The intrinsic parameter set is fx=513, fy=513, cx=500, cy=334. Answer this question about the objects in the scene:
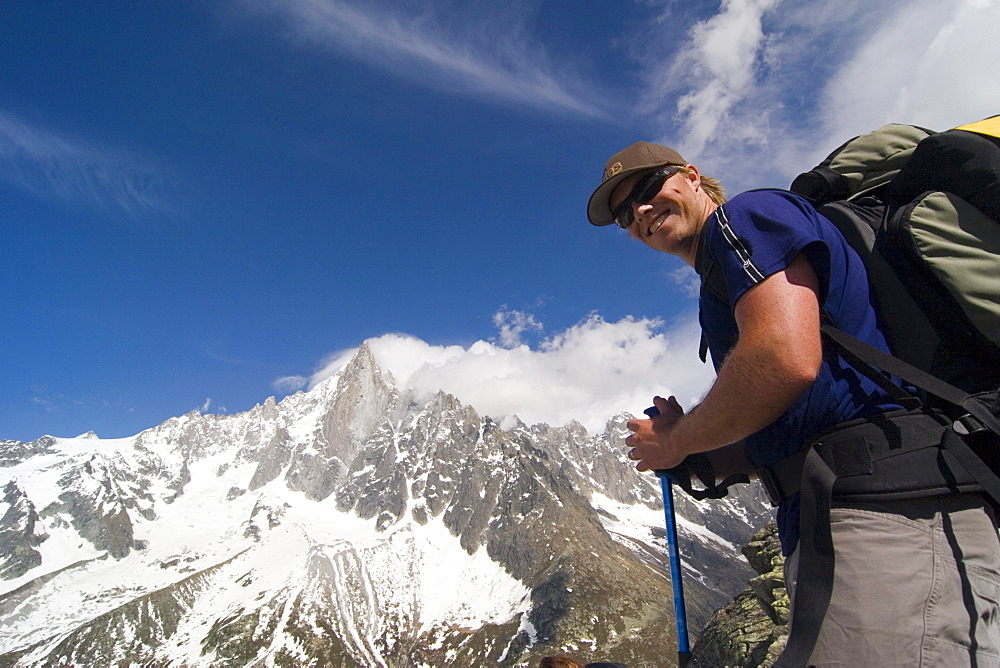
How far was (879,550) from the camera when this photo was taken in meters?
2.78

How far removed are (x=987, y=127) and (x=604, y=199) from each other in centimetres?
251

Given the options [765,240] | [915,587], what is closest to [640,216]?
[765,240]

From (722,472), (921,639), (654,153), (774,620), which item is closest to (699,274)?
(654,153)

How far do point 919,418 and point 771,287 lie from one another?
1.05m

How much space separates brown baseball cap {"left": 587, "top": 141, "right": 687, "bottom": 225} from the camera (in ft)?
13.8

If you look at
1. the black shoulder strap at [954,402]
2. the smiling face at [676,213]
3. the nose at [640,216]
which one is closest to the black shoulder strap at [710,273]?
the smiling face at [676,213]

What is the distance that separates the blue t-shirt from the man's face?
715mm

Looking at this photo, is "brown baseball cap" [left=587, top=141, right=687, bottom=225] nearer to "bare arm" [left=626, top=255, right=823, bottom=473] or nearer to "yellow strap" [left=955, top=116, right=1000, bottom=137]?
"bare arm" [left=626, top=255, right=823, bottom=473]

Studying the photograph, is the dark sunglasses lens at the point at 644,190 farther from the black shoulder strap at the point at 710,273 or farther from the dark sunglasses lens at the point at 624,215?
the black shoulder strap at the point at 710,273

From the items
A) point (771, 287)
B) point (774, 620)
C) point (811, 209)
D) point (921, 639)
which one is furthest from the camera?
point (774, 620)

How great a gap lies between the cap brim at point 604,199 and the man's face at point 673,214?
4.4 inches

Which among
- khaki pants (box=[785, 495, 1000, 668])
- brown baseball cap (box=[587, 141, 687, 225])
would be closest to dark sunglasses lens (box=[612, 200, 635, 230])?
brown baseball cap (box=[587, 141, 687, 225])

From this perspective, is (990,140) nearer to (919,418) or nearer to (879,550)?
(919,418)

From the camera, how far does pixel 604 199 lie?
4.62 m
